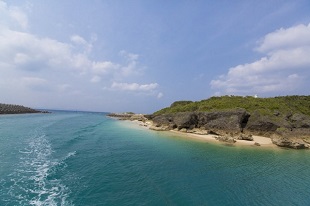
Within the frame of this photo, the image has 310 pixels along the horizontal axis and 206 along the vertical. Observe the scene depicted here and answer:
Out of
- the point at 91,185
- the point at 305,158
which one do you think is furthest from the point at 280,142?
the point at 91,185

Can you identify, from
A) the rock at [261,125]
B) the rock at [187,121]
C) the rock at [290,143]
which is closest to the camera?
the rock at [290,143]

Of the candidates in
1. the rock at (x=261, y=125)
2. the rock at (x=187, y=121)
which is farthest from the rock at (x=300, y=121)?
the rock at (x=187, y=121)

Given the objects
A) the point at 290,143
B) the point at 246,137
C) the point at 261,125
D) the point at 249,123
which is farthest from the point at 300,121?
the point at 246,137

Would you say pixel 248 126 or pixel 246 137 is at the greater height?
pixel 248 126

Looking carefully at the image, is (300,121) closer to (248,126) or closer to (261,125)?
(261,125)

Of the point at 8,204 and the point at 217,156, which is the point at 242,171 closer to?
the point at 217,156

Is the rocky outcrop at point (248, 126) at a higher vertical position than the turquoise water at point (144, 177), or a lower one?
higher

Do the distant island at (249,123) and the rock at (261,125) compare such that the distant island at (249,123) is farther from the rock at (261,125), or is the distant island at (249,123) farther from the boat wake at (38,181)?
the boat wake at (38,181)

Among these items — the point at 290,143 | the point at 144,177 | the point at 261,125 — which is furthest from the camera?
the point at 261,125

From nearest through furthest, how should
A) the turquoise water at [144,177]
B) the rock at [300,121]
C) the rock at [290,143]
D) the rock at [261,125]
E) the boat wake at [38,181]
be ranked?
the boat wake at [38,181] → the turquoise water at [144,177] → the rock at [290,143] → the rock at [300,121] → the rock at [261,125]
